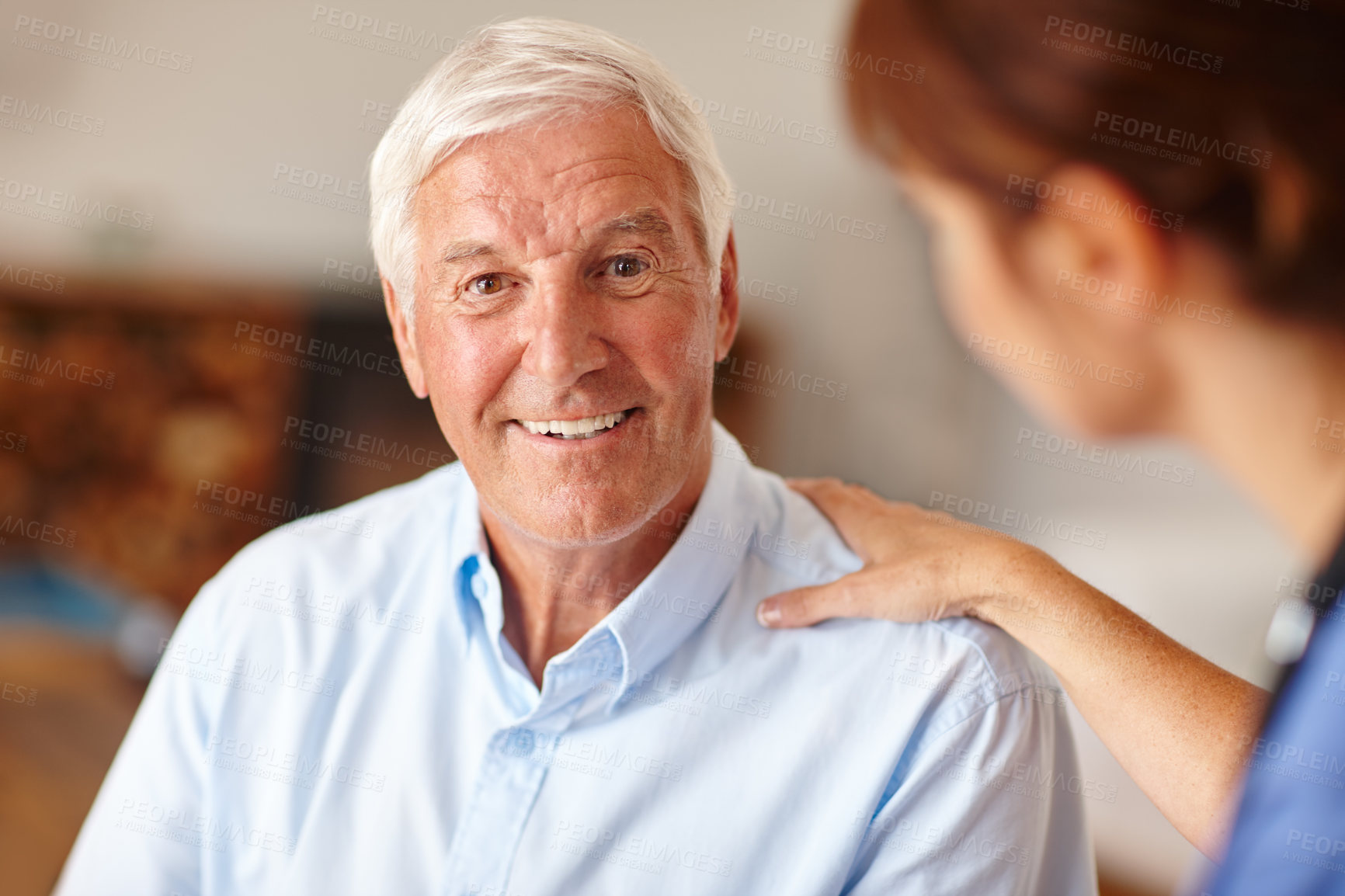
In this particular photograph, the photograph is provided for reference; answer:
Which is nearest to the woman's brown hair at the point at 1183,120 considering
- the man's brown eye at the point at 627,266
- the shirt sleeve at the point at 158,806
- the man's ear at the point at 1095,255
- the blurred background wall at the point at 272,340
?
the man's ear at the point at 1095,255

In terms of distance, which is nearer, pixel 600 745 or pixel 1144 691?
pixel 1144 691

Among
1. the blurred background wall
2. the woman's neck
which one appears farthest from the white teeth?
the blurred background wall

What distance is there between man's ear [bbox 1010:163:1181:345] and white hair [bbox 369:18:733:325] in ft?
2.95

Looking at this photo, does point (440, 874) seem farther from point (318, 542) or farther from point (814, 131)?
point (814, 131)

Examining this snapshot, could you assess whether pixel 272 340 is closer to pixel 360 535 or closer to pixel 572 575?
pixel 360 535

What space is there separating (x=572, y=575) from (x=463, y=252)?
0.41 meters

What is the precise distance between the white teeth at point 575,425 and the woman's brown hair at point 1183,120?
0.54 meters

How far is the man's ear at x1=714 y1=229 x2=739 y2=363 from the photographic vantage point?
1266 millimetres

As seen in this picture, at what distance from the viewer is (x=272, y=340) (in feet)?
11.1

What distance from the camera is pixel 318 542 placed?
1.37 m

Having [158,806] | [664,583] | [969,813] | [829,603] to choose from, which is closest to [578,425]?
[664,583]

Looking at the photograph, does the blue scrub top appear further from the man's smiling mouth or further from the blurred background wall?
the blurred background wall

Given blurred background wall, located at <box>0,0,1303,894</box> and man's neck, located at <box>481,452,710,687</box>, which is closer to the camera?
man's neck, located at <box>481,452,710,687</box>

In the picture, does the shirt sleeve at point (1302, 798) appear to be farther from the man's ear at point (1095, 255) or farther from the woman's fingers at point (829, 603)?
the man's ear at point (1095, 255)
